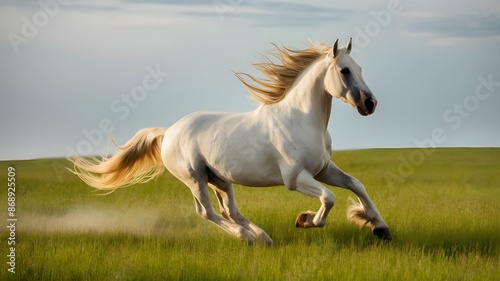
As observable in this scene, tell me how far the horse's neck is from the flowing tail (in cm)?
215

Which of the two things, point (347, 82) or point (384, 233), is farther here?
point (384, 233)

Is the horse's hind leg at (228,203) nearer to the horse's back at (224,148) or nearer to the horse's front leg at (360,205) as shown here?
the horse's back at (224,148)

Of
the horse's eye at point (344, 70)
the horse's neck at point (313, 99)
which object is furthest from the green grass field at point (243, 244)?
the horse's eye at point (344, 70)

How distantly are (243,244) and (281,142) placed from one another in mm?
1216

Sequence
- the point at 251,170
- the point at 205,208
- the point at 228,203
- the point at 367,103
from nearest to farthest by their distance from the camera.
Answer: the point at 367,103, the point at 251,170, the point at 205,208, the point at 228,203

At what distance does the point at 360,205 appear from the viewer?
8.41m

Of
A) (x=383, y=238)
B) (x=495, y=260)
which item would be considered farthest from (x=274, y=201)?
(x=495, y=260)

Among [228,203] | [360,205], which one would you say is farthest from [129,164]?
[360,205]

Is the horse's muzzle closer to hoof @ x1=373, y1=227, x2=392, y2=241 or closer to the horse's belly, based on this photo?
the horse's belly

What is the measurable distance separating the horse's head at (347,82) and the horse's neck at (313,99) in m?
0.12

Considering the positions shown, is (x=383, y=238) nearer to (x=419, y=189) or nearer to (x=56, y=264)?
(x=56, y=264)

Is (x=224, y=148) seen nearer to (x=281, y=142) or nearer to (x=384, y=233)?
(x=281, y=142)

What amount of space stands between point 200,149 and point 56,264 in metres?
2.16

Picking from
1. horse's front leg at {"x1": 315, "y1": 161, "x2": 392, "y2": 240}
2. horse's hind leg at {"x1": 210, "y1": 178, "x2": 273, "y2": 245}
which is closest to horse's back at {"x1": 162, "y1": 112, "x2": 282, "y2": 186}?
horse's hind leg at {"x1": 210, "y1": 178, "x2": 273, "y2": 245}
